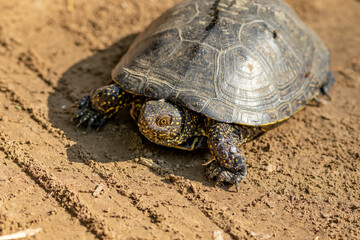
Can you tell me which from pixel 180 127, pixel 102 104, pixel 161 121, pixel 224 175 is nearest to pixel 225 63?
pixel 180 127

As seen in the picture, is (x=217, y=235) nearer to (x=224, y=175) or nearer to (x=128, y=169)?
(x=224, y=175)

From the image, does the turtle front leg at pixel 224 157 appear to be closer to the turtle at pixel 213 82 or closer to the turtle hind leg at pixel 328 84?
the turtle at pixel 213 82

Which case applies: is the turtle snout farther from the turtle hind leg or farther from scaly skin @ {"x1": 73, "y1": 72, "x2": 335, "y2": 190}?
the turtle hind leg

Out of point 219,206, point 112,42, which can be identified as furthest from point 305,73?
point 112,42

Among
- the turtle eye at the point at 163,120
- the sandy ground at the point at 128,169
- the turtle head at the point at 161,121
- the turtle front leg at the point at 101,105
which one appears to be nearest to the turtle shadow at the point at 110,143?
the sandy ground at the point at 128,169

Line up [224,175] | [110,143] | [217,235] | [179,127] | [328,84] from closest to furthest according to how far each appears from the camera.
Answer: [217,235] < [224,175] < [179,127] < [110,143] < [328,84]

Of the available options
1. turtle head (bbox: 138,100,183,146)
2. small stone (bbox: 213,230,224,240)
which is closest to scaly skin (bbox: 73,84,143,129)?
turtle head (bbox: 138,100,183,146)
